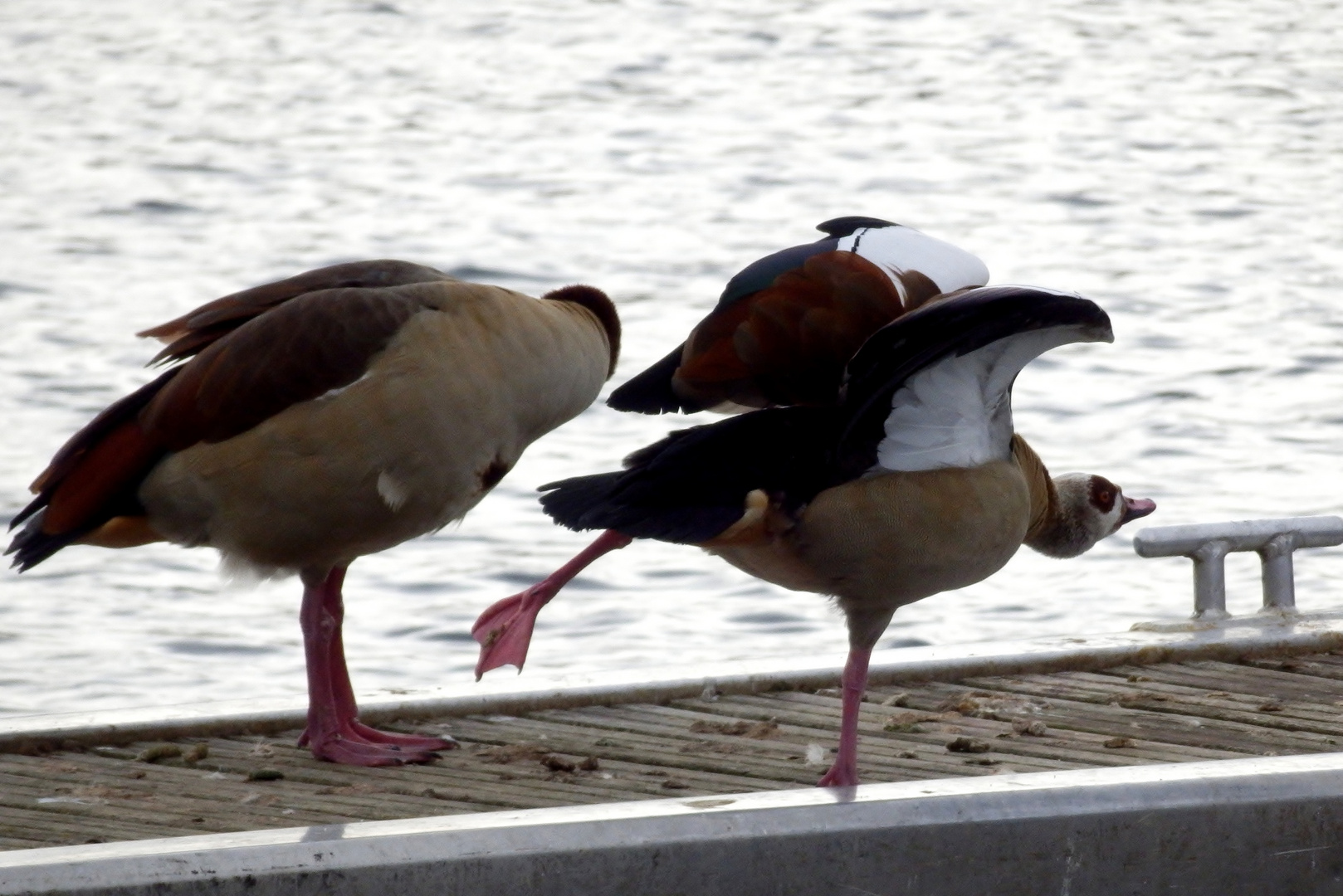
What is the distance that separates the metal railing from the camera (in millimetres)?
6574

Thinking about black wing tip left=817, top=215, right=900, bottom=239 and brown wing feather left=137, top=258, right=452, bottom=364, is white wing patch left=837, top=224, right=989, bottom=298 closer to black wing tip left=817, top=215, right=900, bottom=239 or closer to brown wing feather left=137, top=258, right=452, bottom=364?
black wing tip left=817, top=215, right=900, bottom=239

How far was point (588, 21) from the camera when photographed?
73.3 feet

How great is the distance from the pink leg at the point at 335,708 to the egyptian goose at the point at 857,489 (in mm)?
917

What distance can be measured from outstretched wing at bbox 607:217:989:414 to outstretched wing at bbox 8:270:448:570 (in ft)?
2.22

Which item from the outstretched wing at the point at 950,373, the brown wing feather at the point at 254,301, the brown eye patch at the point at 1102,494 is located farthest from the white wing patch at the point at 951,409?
the brown wing feather at the point at 254,301

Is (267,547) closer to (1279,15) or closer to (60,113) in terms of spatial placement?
(60,113)

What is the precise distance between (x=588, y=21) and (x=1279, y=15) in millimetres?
7502

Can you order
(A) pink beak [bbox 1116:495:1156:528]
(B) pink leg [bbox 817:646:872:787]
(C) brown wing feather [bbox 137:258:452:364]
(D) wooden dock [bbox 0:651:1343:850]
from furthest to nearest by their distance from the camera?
(A) pink beak [bbox 1116:495:1156:528]
(C) brown wing feather [bbox 137:258:452:364]
(D) wooden dock [bbox 0:651:1343:850]
(B) pink leg [bbox 817:646:872:787]

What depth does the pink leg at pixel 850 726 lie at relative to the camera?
4844mm

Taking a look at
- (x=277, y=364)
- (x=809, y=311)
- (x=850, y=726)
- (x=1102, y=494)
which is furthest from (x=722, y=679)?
(x=277, y=364)

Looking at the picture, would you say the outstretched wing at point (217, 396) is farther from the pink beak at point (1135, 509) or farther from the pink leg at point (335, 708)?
the pink beak at point (1135, 509)

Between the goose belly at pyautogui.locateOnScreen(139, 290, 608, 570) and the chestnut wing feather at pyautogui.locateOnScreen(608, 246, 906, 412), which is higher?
the chestnut wing feather at pyautogui.locateOnScreen(608, 246, 906, 412)

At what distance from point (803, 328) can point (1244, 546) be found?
2.39 metres

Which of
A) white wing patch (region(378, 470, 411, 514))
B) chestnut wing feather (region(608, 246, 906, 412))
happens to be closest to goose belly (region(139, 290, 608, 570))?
white wing patch (region(378, 470, 411, 514))
